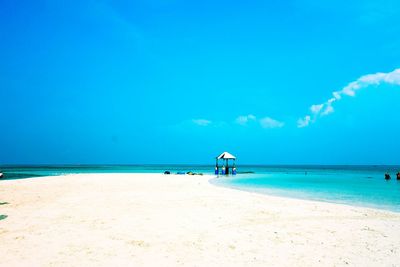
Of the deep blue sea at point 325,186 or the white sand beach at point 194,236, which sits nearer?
the white sand beach at point 194,236

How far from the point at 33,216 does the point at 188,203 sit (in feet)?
20.0

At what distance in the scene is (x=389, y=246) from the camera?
741cm

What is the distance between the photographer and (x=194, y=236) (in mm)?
8109

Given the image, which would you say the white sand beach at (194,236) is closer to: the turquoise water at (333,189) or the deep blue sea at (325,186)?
the turquoise water at (333,189)

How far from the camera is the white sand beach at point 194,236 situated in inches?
249

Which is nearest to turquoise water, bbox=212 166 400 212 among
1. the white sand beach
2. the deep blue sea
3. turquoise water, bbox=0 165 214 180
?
the deep blue sea

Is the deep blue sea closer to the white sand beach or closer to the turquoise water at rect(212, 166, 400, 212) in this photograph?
the turquoise water at rect(212, 166, 400, 212)

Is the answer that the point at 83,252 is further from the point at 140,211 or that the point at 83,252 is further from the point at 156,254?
the point at 140,211

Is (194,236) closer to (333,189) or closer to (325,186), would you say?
(333,189)

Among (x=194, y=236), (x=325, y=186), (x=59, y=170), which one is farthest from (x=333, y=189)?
(x=59, y=170)

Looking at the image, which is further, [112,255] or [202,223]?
[202,223]

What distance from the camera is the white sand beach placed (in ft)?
20.8

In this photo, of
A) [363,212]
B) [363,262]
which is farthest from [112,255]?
[363,212]

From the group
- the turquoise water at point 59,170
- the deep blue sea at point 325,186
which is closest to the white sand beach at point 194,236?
the deep blue sea at point 325,186
